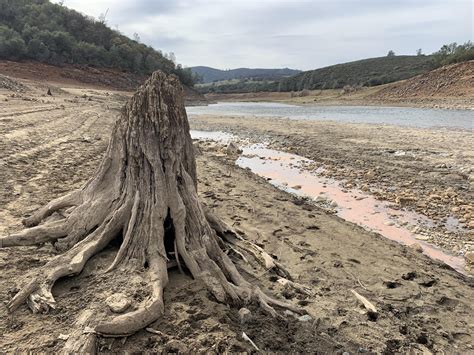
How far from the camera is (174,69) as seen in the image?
83.2m

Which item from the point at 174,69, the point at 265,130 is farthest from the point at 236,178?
Answer: the point at 174,69

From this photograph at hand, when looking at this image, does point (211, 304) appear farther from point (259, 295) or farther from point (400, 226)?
point (400, 226)

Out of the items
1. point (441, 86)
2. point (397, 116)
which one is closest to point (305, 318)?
point (397, 116)

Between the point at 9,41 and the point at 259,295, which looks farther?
the point at 9,41

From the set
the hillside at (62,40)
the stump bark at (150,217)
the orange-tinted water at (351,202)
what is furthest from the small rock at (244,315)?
the hillside at (62,40)

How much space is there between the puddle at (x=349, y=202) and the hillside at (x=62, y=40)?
45.2 m

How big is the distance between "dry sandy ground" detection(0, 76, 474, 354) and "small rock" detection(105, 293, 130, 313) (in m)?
0.08

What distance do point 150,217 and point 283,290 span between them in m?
1.72

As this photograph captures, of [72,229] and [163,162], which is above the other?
[163,162]

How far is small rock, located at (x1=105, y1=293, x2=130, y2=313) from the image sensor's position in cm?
340

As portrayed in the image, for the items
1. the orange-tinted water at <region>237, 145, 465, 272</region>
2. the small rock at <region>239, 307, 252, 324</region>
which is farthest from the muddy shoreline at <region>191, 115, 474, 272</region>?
the small rock at <region>239, 307, 252, 324</region>

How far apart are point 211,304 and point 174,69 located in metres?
83.5

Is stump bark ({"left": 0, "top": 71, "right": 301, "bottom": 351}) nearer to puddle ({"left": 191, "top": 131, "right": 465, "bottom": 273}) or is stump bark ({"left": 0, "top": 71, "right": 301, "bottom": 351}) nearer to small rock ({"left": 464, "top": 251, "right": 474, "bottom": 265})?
small rock ({"left": 464, "top": 251, "right": 474, "bottom": 265})

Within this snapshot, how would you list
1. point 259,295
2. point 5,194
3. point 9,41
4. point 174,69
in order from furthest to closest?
point 174,69, point 9,41, point 5,194, point 259,295
